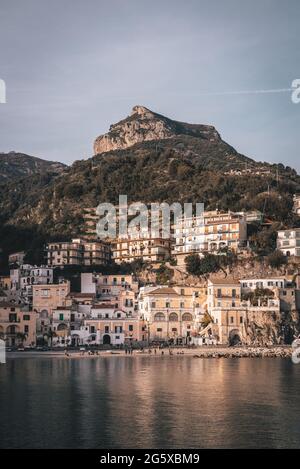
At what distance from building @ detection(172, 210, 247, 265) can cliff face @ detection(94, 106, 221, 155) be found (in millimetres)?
58376

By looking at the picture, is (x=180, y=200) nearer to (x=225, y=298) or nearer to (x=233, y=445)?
(x=225, y=298)

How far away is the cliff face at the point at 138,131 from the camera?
156125 millimetres

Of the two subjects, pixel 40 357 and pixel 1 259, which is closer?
pixel 40 357

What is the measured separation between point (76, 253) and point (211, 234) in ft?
56.1

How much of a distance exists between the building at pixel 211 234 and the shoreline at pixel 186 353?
58.2ft

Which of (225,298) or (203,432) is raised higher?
(225,298)

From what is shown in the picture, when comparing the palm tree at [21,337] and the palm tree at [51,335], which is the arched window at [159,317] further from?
the palm tree at [21,337]

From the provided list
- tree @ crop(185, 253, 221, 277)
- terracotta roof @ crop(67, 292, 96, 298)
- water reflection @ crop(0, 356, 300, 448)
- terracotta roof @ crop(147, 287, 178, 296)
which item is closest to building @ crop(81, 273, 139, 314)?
terracotta roof @ crop(67, 292, 96, 298)

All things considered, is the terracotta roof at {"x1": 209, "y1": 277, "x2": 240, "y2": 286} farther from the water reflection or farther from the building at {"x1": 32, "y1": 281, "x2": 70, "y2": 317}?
the water reflection

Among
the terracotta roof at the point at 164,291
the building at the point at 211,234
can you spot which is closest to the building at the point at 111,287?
the terracotta roof at the point at 164,291

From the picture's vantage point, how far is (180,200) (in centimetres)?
10756

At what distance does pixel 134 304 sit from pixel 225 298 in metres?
10.9

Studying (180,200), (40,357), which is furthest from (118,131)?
(40,357)

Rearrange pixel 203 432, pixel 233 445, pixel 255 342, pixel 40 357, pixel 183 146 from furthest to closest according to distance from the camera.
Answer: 1. pixel 183 146
2. pixel 255 342
3. pixel 40 357
4. pixel 203 432
5. pixel 233 445
